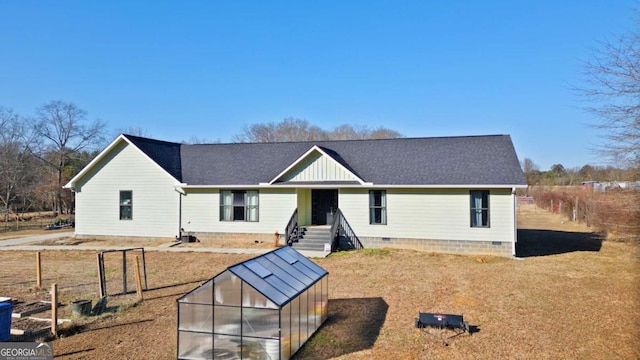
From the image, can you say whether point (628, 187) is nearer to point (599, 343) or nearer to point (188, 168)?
point (599, 343)

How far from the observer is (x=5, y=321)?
312 inches

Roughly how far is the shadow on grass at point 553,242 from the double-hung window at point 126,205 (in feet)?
63.0

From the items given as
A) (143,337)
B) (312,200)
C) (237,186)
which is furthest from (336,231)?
(143,337)

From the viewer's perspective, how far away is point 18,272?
14.8 metres

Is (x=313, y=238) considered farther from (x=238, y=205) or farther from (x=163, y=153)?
(x=163, y=153)

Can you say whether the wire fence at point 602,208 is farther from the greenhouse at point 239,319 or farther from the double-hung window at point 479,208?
the greenhouse at point 239,319

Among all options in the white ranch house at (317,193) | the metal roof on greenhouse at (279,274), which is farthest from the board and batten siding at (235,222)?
the metal roof on greenhouse at (279,274)

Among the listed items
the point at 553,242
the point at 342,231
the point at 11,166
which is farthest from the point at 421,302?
the point at 11,166

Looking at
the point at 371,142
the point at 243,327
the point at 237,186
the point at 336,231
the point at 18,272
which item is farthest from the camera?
the point at 371,142

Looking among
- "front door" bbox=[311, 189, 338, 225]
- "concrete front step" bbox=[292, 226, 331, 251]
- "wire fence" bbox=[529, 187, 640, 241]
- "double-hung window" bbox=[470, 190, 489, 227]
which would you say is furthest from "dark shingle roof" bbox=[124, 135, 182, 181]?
"wire fence" bbox=[529, 187, 640, 241]

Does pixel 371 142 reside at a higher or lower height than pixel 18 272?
higher

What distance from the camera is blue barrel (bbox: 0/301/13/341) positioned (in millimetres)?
7824

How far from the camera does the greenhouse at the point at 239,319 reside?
6.92 m

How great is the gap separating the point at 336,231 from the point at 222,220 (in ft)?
20.1
